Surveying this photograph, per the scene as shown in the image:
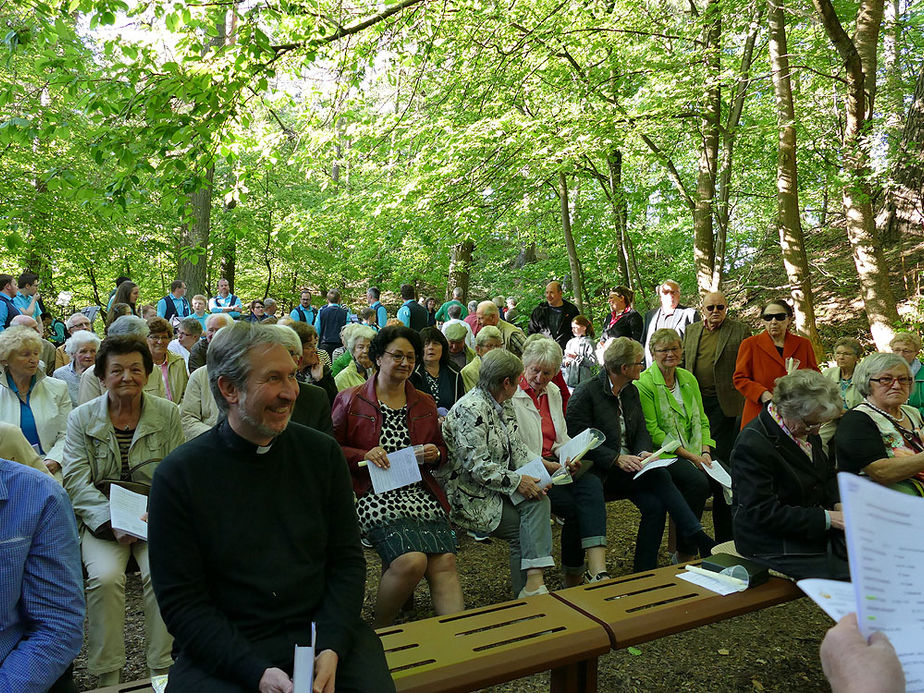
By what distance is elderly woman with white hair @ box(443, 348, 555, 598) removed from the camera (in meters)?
3.77

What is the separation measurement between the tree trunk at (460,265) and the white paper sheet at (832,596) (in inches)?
602

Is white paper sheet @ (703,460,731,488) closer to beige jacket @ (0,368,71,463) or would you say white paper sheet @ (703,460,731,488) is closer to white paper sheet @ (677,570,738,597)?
white paper sheet @ (677,570,738,597)

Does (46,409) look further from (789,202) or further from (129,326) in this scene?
(789,202)

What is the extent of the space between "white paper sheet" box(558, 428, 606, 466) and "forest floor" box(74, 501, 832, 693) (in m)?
1.01

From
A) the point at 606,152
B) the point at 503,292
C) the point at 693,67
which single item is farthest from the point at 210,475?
the point at 503,292

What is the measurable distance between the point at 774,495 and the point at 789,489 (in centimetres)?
12

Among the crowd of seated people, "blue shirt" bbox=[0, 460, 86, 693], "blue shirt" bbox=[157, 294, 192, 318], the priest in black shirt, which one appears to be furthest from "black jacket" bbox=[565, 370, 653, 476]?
"blue shirt" bbox=[157, 294, 192, 318]

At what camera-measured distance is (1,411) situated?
13.1 feet

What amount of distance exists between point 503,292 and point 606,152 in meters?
9.94

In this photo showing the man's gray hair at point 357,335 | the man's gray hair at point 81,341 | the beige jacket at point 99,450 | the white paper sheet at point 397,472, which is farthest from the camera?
the man's gray hair at point 357,335

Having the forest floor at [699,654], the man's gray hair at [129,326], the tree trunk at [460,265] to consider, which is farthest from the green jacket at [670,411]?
the tree trunk at [460,265]

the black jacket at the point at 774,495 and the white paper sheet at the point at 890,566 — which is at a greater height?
the white paper sheet at the point at 890,566

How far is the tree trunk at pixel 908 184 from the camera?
8.12 m

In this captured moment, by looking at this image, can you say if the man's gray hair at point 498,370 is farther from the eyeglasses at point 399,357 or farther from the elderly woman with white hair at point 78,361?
the elderly woman with white hair at point 78,361
